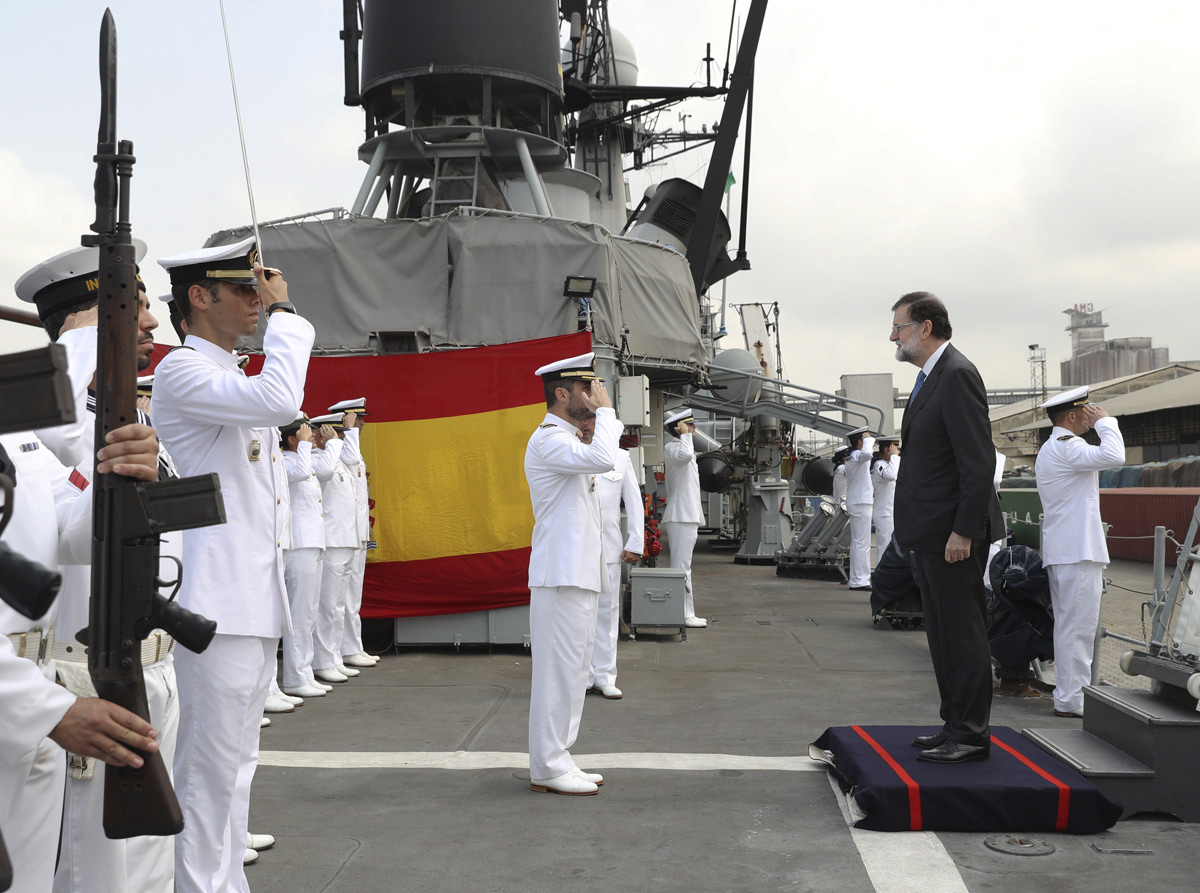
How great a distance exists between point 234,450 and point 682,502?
8.76m

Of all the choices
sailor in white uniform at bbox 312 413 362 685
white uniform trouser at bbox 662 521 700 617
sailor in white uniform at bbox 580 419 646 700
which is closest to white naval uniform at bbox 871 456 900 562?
white uniform trouser at bbox 662 521 700 617

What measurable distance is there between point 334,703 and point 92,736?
563 cm

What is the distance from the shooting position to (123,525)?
2.11m

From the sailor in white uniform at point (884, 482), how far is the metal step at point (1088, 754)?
9.22 m

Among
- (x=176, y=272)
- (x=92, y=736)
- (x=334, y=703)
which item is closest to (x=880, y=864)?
(x=92, y=736)

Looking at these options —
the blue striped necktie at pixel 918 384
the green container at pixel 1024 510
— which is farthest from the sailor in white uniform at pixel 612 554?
the green container at pixel 1024 510

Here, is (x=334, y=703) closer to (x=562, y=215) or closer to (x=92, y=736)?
(x=92, y=736)

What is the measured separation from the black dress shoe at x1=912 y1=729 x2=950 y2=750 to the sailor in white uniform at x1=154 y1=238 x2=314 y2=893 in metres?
3.09

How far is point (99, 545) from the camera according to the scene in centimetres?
210

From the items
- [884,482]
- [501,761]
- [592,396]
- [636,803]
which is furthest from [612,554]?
[884,482]

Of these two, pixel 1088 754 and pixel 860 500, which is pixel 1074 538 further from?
pixel 860 500

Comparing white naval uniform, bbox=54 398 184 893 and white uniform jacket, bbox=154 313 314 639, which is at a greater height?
white uniform jacket, bbox=154 313 314 639

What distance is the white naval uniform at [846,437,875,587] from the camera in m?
15.2

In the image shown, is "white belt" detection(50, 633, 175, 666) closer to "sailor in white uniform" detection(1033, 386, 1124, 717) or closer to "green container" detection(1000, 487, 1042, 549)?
"sailor in white uniform" detection(1033, 386, 1124, 717)
